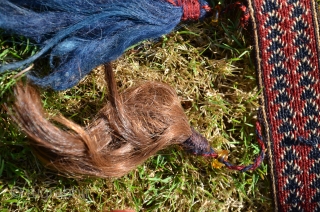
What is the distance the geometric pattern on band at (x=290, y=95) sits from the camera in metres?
1.64

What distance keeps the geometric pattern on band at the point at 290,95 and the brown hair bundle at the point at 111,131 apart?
0.33 meters

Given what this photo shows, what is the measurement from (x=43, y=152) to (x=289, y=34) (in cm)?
→ 91

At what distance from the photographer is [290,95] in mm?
1653

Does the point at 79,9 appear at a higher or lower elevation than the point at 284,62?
higher

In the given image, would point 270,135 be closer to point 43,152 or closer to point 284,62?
point 284,62

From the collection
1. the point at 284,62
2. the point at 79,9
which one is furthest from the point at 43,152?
the point at 284,62

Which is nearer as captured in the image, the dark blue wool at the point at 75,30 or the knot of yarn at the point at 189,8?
the dark blue wool at the point at 75,30

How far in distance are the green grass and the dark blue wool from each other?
0.12 m

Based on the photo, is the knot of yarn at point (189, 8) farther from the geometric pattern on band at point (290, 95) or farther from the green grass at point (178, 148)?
the geometric pattern on band at point (290, 95)

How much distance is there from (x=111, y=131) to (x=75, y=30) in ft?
1.09

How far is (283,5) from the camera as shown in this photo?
163 cm

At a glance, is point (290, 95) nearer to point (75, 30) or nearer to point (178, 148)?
point (178, 148)

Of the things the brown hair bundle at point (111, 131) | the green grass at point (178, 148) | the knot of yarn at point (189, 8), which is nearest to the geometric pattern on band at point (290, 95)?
the green grass at point (178, 148)

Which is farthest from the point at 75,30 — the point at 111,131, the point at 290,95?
the point at 290,95
